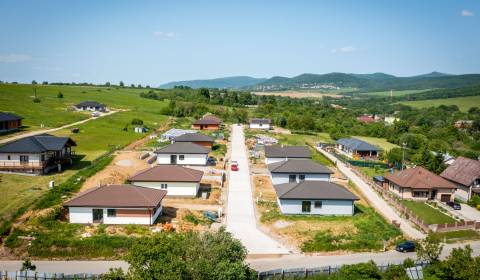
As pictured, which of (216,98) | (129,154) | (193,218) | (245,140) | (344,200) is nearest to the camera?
(193,218)

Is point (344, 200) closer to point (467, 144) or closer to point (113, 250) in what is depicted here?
point (113, 250)

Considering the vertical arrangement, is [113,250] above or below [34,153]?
below

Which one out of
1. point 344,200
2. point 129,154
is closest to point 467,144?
point 344,200

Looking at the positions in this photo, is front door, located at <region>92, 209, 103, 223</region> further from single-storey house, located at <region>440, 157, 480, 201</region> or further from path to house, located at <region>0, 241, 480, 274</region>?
single-storey house, located at <region>440, 157, 480, 201</region>

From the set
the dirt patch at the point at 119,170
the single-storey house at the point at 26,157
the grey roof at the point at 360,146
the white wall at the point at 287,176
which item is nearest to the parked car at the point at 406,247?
the white wall at the point at 287,176

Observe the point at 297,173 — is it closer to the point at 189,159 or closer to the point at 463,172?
the point at 189,159

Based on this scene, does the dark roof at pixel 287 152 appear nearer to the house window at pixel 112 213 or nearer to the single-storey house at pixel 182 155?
the single-storey house at pixel 182 155

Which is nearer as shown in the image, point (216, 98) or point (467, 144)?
point (467, 144)
